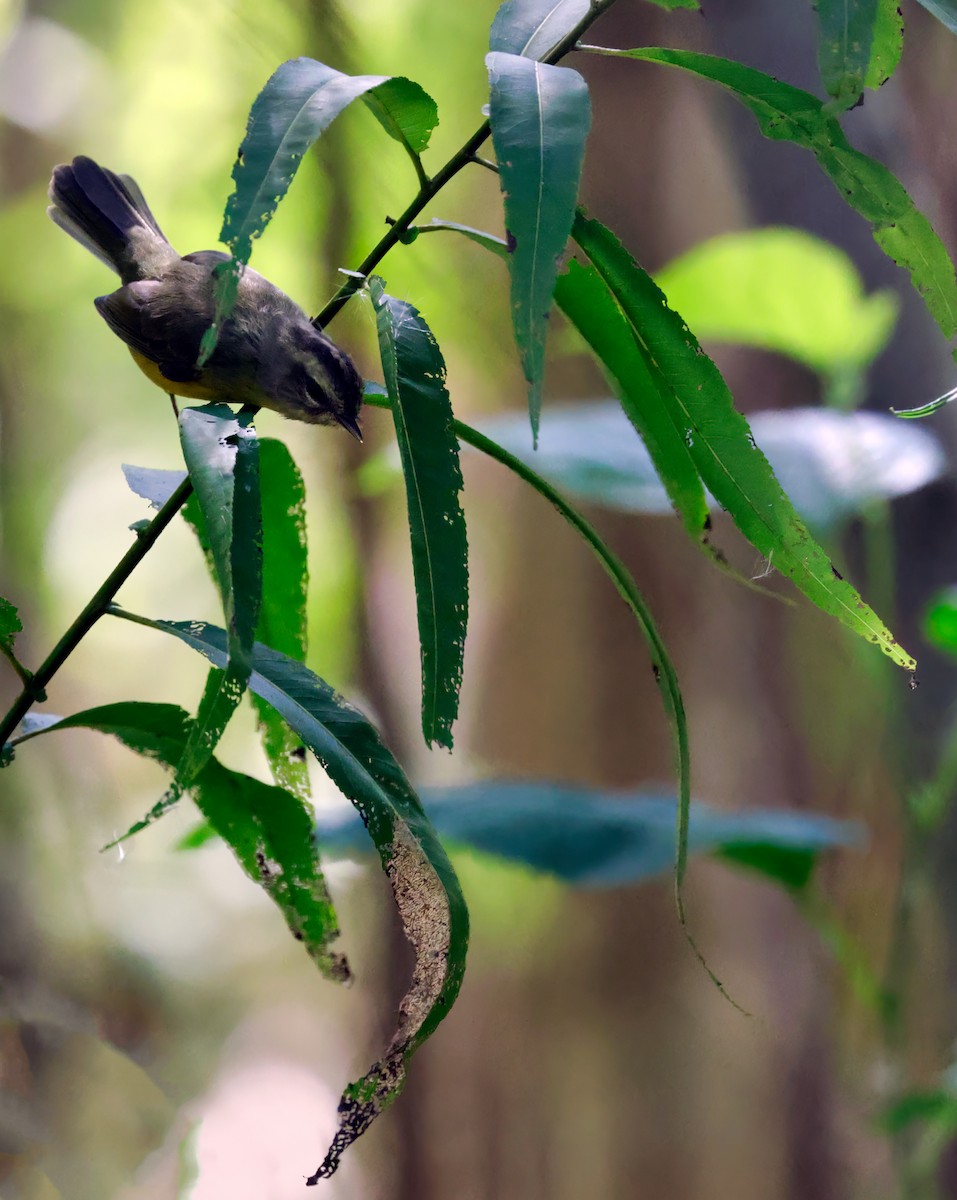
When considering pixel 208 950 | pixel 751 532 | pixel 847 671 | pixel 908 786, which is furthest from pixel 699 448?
pixel 208 950

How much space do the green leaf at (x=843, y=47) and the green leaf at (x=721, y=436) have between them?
0.11 meters

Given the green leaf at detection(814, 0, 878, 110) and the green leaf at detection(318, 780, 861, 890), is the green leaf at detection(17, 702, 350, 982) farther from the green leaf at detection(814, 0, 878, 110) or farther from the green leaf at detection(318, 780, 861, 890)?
the green leaf at detection(318, 780, 861, 890)

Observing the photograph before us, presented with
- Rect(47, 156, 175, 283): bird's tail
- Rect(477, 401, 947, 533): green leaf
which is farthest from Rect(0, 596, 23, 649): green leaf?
Rect(477, 401, 947, 533): green leaf

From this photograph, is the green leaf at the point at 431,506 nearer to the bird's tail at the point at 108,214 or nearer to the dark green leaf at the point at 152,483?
the dark green leaf at the point at 152,483

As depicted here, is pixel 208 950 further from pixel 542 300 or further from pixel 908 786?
pixel 542 300

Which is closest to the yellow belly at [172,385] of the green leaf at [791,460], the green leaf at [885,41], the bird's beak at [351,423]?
the bird's beak at [351,423]

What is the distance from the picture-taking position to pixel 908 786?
174cm

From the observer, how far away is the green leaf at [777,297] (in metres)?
1.51

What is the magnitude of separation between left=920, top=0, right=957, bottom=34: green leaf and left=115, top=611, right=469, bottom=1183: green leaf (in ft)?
1.26

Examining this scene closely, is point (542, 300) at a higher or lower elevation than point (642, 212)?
lower

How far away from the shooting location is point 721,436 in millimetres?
502

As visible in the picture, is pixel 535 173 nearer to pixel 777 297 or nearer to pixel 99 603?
pixel 99 603

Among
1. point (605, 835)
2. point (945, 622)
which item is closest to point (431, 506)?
point (605, 835)

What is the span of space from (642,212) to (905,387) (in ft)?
1.78
